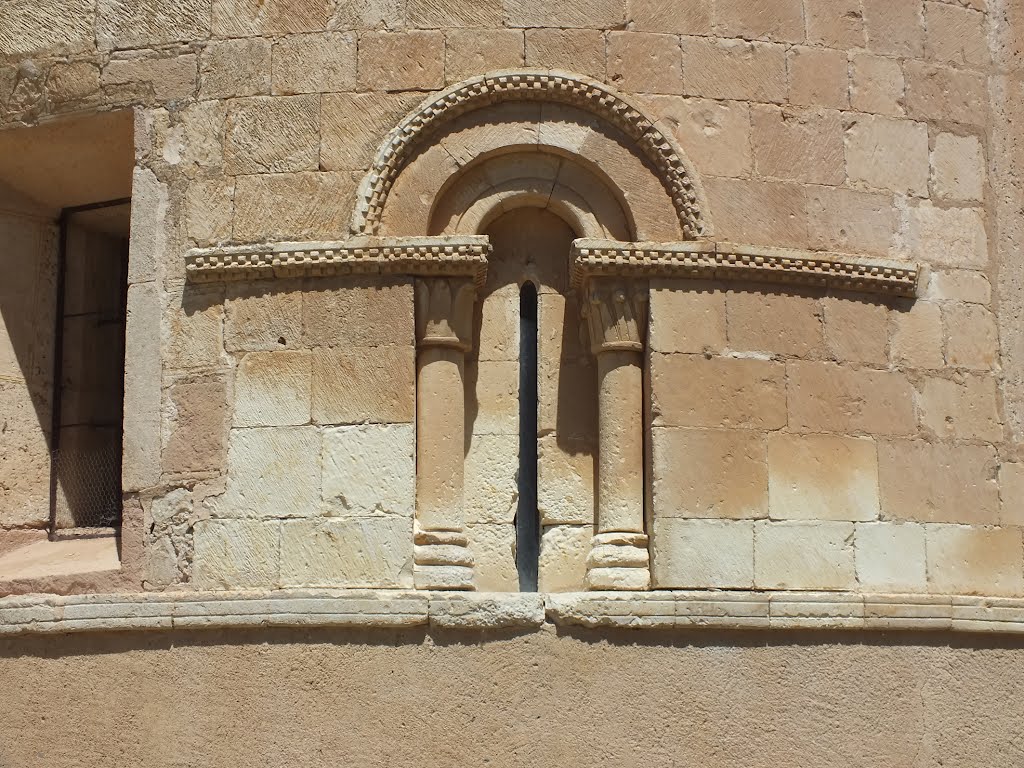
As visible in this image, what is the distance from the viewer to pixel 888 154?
7730 millimetres

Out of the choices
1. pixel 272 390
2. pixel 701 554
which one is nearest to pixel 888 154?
pixel 701 554

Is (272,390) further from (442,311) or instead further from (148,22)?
(148,22)

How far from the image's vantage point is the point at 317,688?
6777 mm

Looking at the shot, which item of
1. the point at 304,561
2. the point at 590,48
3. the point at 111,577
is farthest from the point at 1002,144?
the point at 111,577

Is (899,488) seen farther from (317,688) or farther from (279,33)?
(279,33)

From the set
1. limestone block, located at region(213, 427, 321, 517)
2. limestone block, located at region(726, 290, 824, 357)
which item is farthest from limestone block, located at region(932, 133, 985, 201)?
limestone block, located at region(213, 427, 321, 517)

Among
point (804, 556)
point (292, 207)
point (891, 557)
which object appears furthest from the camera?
point (292, 207)

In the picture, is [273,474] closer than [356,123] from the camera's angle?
Yes

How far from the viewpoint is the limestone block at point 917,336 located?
750 cm

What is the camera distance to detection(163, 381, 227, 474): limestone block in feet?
23.7

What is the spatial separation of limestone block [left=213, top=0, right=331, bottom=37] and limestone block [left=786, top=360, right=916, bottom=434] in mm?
3155

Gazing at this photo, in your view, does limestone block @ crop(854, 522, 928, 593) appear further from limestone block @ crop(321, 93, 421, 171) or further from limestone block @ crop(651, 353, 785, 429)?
limestone block @ crop(321, 93, 421, 171)

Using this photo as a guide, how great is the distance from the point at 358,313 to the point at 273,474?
0.93m

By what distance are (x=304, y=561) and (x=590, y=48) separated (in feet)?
10.1
